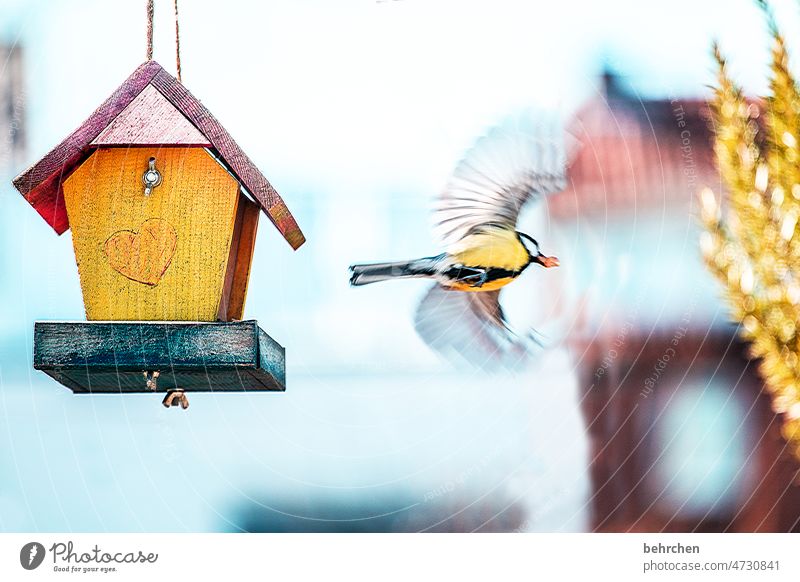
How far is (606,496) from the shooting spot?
2.29 metres

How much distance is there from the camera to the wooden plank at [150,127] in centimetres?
120

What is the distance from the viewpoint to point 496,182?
4.56 ft

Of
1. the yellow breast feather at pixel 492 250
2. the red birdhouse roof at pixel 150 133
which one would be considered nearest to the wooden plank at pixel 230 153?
the red birdhouse roof at pixel 150 133

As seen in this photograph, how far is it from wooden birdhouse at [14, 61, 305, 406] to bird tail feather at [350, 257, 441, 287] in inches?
3.6

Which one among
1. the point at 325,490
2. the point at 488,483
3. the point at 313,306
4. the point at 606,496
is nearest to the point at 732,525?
the point at 606,496

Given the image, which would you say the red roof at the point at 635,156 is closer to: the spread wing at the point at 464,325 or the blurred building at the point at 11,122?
the spread wing at the point at 464,325

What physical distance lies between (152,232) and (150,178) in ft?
0.18

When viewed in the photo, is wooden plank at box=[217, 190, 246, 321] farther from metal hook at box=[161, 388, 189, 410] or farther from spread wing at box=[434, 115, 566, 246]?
spread wing at box=[434, 115, 566, 246]

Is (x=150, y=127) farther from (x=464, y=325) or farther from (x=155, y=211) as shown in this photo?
(x=464, y=325)

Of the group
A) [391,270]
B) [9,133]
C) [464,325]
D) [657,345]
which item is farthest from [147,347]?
[657,345]

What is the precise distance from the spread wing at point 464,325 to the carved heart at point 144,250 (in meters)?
0.35

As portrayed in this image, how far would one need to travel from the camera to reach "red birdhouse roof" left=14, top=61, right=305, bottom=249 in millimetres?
1201

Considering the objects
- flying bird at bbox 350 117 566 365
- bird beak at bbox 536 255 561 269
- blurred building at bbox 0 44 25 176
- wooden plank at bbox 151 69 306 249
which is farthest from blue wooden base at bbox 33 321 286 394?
blurred building at bbox 0 44 25 176
